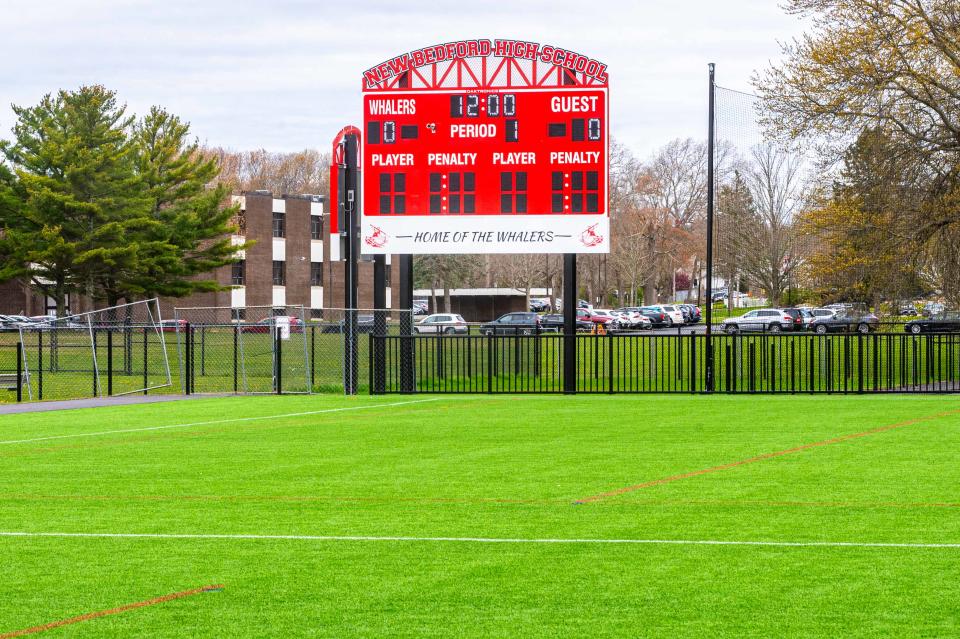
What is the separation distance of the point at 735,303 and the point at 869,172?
7352 centimetres

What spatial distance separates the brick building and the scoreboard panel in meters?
49.3

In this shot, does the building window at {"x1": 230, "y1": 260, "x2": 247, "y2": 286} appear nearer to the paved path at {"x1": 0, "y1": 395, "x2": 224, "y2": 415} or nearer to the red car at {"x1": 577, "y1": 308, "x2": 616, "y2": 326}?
the red car at {"x1": 577, "y1": 308, "x2": 616, "y2": 326}

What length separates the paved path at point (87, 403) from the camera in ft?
68.4

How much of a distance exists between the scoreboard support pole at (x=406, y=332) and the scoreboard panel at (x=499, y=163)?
1.70 metres

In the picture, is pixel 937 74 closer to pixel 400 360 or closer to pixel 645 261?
pixel 400 360

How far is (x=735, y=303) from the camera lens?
10306cm

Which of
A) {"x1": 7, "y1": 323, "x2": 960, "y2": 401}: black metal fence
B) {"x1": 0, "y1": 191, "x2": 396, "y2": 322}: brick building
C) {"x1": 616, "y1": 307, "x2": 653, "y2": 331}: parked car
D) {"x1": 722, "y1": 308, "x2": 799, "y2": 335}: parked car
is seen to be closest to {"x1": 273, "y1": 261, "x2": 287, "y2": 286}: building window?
{"x1": 0, "y1": 191, "x2": 396, "y2": 322}: brick building

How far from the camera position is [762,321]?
59.3 meters

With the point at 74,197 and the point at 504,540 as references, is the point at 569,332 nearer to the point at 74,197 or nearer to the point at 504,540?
the point at 504,540

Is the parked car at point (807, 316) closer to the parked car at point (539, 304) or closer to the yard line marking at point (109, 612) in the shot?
the parked car at point (539, 304)

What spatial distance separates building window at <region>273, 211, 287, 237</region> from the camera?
79688 millimetres

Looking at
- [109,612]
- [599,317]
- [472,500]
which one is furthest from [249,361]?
[599,317]

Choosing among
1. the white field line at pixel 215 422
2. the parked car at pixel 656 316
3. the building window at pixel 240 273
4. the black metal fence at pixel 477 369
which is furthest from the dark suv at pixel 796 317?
the building window at pixel 240 273

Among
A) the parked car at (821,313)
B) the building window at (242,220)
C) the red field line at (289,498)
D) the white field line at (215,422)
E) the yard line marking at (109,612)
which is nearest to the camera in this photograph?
the yard line marking at (109,612)
